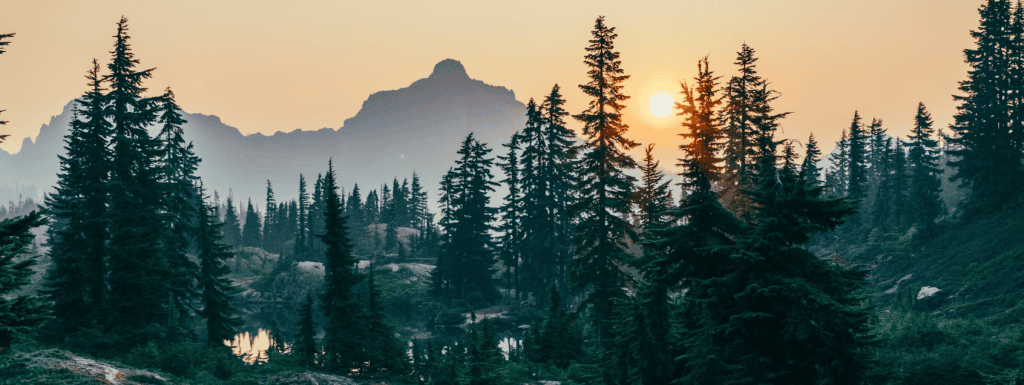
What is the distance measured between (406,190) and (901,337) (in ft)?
327

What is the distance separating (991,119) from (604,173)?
35.0 metres

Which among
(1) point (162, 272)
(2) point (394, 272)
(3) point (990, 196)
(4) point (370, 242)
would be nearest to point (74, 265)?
(1) point (162, 272)

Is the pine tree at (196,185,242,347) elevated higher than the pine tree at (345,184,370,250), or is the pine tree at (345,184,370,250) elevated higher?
the pine tree at (345,184,370,250)

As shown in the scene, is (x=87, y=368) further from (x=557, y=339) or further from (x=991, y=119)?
(x=991, y=119)

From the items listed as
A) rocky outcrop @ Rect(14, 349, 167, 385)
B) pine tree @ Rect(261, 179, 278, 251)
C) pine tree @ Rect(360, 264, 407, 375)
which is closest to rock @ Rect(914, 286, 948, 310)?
pine tree @ Rect(360, 264, 407, 375)

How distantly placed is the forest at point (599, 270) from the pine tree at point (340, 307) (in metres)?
0.10

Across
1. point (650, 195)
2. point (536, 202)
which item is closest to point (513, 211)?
point (536, 202)

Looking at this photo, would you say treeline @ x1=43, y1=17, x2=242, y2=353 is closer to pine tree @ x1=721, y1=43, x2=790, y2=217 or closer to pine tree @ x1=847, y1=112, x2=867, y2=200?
pine tree @ x1=721, y1=43, x2=790, y2=217

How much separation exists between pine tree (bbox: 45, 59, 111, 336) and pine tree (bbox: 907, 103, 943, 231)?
56.5m

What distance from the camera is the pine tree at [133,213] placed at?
24359 millimetres

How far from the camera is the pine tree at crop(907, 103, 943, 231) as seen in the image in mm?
48019

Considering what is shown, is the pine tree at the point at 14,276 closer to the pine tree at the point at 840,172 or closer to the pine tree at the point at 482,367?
the pine tree at the point at 482,367

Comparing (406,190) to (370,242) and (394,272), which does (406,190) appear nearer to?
(370,242)

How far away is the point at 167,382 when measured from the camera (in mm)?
15523
